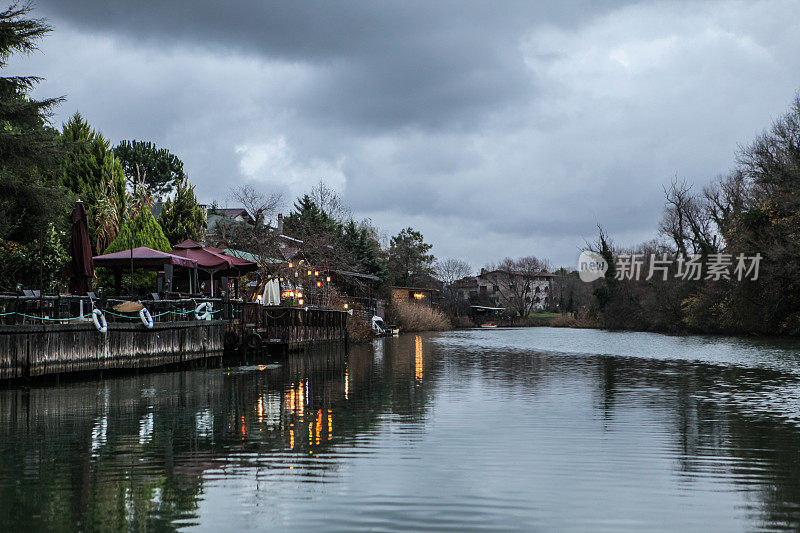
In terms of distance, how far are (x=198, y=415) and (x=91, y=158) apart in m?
30.1

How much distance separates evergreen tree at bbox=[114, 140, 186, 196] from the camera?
245 ft

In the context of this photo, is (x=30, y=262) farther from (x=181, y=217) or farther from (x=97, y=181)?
(x=181, y=217)

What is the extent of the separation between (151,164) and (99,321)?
58.8 metres

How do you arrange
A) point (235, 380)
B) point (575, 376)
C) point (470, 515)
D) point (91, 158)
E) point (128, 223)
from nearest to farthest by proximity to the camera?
1. point (470, 515)
2. point (235, 380)
3. point (575, 376)
4. point (128, 223)
5. point (91, 158)

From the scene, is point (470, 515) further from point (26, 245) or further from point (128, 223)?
point (128, 223)

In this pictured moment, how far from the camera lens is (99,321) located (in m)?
19.7

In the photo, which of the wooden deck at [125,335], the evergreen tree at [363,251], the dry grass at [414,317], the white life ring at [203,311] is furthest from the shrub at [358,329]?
the white life ring at [203,311]

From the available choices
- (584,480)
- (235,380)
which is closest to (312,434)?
(584,480)

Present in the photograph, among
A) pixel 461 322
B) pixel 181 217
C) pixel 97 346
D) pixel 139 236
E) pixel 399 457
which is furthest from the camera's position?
pixel 461 322

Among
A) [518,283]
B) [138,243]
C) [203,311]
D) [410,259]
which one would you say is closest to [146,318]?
[203,311]

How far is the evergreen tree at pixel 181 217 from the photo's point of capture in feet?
151

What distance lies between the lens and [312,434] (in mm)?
11305

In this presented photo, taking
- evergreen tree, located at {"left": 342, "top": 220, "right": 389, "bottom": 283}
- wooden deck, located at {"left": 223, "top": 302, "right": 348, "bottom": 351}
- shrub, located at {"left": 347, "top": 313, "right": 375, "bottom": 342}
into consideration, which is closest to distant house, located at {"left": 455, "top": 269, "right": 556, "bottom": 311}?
evergreen tree, located at {"left": 342, "top": 220, "right": 389, "bottom": 283}

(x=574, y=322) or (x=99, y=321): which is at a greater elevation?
(x=99, y=321)
